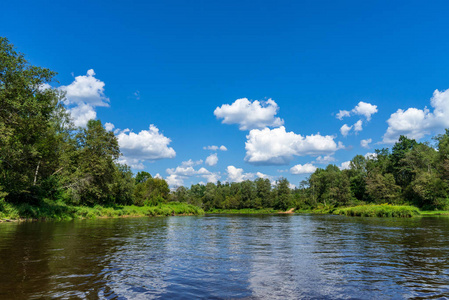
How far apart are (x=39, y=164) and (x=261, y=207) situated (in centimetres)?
12772

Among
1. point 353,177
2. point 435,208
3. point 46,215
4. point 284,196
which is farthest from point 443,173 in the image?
A: point 46,215

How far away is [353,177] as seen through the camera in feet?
413

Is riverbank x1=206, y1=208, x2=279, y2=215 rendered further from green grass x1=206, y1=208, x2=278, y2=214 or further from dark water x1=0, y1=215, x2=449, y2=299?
dark water x1=0, y1=215, x2=449, y2=299

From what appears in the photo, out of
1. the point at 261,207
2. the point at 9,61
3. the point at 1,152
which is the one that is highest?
the point at 9,61

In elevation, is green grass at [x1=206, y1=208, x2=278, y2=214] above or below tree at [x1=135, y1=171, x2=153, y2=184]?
below

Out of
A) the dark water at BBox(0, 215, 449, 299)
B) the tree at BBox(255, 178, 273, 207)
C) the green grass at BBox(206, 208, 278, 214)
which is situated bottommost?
the green grass at BBox(206, 208, 278, 214)

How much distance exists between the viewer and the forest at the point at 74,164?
3094 centimetres

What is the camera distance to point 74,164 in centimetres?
5734

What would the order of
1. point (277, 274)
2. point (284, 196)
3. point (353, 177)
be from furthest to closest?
point (284, 196) < point (353, 177) < point (277, 274)

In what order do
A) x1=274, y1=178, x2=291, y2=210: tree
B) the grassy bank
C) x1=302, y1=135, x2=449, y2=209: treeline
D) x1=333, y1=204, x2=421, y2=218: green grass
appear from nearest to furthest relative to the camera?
the grassy bank, x1=333, y1=204, x2=421, y2=218: green grass, x1=302, y1=135, x2=449, y2=209: treeline, x1=274, y1=178, x2=291, y2=210: tree

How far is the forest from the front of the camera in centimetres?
3094

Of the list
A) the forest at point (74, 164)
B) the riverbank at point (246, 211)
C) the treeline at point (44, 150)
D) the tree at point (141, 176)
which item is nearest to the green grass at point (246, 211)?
the riverbank at point (246, 211)


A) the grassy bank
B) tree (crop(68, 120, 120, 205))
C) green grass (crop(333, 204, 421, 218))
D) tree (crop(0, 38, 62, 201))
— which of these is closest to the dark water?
tree (crop(0, 38, 62, 201))

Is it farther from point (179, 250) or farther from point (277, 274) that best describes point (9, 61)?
point (277, 274)
